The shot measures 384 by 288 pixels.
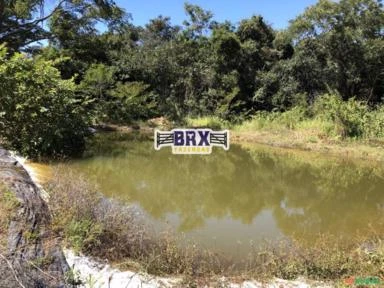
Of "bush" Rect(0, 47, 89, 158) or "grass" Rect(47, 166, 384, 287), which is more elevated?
"bush" Rect(0, 47, 89, 158)

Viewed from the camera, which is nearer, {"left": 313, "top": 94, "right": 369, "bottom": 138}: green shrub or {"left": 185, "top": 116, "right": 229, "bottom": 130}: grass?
{"left": 313, "top": 94, "right": 369, "bottom": 138}: green shrub

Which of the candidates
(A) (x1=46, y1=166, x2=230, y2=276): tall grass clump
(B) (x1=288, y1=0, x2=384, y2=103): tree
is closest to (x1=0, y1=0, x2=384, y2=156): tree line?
(B) (x1=288, y1=0, x2=384, y2=103): tree

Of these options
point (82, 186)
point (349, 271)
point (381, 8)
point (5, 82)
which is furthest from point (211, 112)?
point (349, 271)

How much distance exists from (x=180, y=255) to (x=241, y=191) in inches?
165

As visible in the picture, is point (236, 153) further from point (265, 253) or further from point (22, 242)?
point (22, 242)

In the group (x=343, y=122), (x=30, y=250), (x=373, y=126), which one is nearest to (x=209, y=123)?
(x=343, y=122)

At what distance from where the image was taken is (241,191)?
26.7 feet

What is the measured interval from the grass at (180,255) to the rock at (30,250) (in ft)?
1.58

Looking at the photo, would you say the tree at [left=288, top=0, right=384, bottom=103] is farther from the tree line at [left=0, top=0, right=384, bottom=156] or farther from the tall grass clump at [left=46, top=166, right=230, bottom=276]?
the tall grass clump at [left=46, top=166, right=230, bottom=276]

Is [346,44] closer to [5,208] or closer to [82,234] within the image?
[82,234]

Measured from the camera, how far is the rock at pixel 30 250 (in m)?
2.63

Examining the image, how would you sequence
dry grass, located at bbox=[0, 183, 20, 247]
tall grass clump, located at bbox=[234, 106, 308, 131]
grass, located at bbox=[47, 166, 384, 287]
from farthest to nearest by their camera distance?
tall grass clump, located at bbox=[234, 106, 308, 131], grass, located at bbox=[47, 166, 384, 287], dry grass, located at bbox=[0, 183, 20, 247]

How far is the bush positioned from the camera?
348 inches

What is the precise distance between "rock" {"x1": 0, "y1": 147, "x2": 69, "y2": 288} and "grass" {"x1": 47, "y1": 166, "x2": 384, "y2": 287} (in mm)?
483
